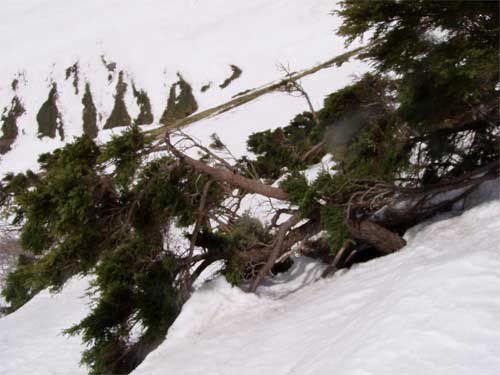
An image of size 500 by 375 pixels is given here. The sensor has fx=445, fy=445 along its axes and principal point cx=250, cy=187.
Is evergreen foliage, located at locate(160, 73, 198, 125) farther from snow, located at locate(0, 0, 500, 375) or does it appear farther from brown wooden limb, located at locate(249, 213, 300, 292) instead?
brown wooden limb, located at locate(249, 213, 300, 292)

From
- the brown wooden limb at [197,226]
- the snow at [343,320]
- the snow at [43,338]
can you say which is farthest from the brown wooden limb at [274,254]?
the snow at [43,338]

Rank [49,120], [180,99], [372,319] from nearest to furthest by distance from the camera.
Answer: [372,319], [180,99], [49,120]

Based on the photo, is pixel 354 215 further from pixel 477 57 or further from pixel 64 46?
pixel 64 46

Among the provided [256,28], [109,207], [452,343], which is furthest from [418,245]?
[256,28]

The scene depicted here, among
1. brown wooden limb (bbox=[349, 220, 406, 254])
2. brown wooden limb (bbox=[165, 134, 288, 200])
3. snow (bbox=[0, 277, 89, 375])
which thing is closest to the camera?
brown wooden limb (bbox=[165, 134, 288, 200])

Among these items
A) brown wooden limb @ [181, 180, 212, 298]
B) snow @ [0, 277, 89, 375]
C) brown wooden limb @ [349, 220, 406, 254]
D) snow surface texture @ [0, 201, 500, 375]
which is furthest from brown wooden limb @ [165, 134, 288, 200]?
snow @ [0, 277, 89, 375]

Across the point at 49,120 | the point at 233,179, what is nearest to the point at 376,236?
the point at 233,179

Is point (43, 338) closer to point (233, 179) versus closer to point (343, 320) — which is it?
point (233, 179)

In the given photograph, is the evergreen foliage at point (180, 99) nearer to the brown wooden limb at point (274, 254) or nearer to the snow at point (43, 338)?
the snow at point (43, 338)

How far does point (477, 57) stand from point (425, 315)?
3.70 meters

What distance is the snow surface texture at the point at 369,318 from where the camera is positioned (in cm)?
336

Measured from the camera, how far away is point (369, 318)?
4.30 meters

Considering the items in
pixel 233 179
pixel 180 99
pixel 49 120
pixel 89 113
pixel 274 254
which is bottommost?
pixel 274 254

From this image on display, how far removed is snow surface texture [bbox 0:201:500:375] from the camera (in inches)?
132
